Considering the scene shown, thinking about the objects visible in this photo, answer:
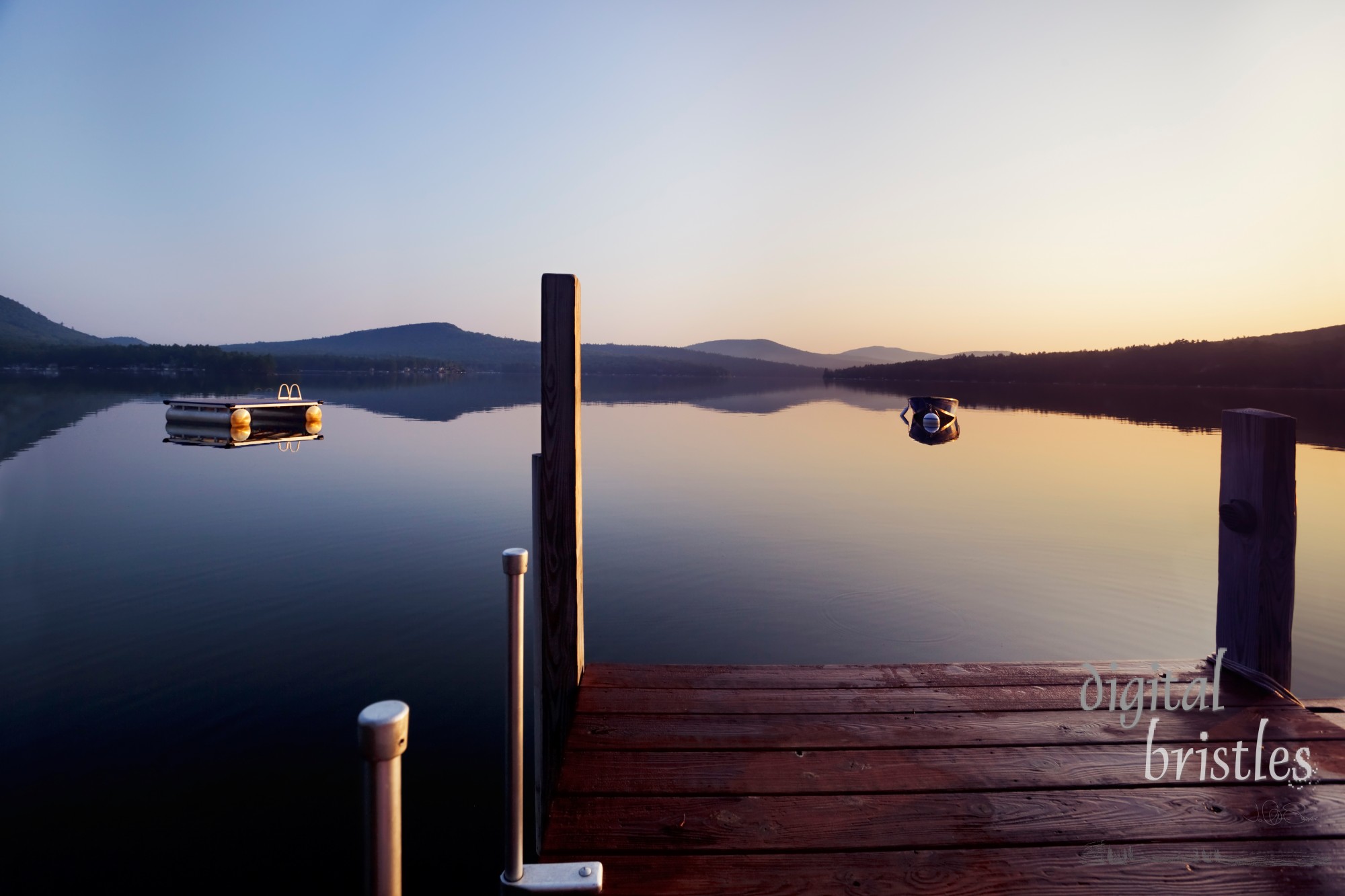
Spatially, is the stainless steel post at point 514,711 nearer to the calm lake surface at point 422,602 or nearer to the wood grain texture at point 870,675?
the wood grain texture at point 870,675

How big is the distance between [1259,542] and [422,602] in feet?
25.1

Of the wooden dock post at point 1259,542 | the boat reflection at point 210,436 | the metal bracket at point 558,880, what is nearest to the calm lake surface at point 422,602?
the metal bracket at point 558,880

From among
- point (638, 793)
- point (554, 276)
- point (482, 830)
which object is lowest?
point (482, 830)

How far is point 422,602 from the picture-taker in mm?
7977

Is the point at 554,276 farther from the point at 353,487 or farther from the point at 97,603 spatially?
the point at 353,487

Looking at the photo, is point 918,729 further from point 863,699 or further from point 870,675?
point 870,675

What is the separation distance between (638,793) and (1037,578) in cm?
865

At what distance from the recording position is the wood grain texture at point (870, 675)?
3.84 meters

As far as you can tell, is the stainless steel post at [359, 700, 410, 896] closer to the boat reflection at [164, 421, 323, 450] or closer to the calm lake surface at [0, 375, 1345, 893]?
the calm lake surface at [0, 375, 1345, 893]

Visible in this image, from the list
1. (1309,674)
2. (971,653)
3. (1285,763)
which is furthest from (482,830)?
(1309,674)

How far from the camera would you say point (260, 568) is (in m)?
9.17

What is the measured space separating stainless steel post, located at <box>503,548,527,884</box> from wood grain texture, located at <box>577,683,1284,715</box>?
124cm

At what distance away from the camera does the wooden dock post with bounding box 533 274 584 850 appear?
3.06 meters

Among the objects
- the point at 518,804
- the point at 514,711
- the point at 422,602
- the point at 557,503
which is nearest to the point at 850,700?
the point at 557,503
